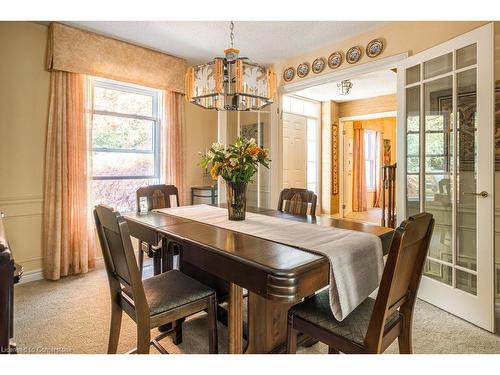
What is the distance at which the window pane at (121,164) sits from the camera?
3.68 m

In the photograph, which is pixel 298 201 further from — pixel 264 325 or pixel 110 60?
pixel 110 60

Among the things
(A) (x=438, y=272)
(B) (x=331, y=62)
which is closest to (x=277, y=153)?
(B) (x=331, y=62)

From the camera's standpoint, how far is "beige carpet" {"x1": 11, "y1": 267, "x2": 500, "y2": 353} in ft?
6.49

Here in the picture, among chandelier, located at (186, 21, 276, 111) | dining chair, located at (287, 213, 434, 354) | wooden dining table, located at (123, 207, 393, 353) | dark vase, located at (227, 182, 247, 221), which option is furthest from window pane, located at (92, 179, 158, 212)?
dining chair, located at (287, 213, 434, 354)

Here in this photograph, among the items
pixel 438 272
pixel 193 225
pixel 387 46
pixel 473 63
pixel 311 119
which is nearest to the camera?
pixel 193 225

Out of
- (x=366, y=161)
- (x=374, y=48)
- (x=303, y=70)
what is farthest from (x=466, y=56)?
(x=366, y=161)

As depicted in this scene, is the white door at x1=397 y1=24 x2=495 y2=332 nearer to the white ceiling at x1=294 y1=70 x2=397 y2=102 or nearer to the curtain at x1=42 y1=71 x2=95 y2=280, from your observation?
the white ceiling at x1=294 y1=70 x2=397 y2=102

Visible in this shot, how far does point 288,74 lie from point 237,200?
2.61 metres

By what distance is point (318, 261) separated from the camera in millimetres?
1309

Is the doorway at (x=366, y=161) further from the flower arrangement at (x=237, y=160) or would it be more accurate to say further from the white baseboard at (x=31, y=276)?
the white baseboard at (x=31, y=276)

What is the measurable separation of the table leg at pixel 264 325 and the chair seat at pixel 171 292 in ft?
0.90

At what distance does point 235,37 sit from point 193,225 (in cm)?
243

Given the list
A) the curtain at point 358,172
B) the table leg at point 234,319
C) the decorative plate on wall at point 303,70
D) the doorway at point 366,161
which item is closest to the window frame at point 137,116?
the decorative plate on wall at point 303,70
